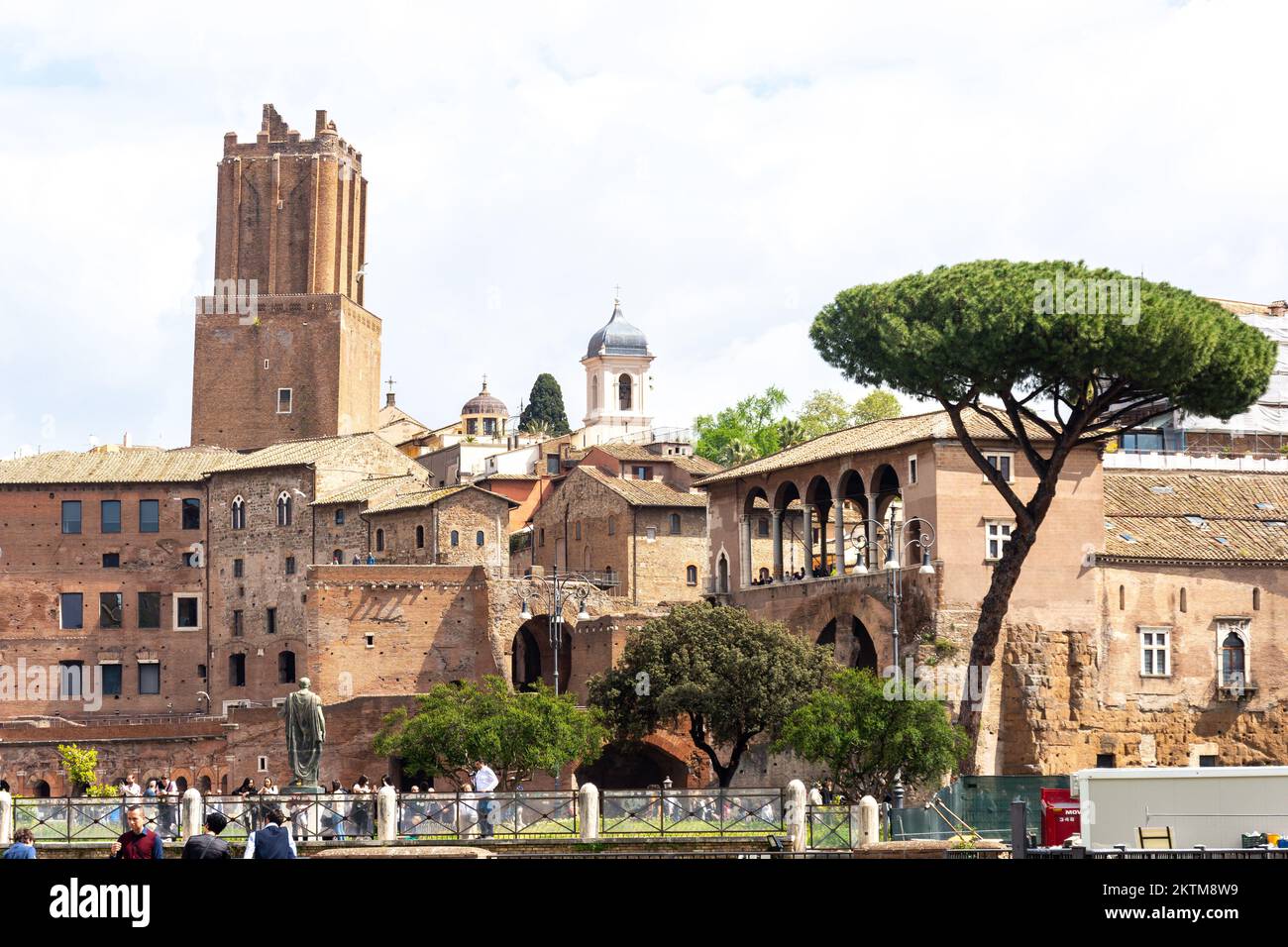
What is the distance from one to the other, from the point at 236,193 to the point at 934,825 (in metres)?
68.7

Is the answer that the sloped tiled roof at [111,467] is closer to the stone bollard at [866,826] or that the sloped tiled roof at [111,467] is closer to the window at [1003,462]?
the window at [1003,462]

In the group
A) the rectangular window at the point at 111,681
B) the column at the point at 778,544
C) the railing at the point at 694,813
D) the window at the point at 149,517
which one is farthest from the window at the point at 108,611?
the railing at the point at 694,813

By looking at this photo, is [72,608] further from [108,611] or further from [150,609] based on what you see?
[150,609]

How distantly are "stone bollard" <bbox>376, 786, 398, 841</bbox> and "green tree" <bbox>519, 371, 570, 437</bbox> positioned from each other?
86294 millimetres

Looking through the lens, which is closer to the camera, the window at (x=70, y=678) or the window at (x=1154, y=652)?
the window at (x=1154, y=652)

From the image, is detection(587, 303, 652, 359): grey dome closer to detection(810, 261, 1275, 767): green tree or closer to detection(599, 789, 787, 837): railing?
detection(810, 261, 1275, 767): green tree

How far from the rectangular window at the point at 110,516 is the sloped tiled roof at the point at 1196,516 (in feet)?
126

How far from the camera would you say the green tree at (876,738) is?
5066cm

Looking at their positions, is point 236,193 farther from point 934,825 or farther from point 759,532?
point 934,825

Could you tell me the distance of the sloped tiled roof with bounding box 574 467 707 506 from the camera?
79250 millimetres

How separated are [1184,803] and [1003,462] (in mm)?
22594

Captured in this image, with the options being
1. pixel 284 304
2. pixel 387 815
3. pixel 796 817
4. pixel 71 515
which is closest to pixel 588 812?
pixel 387 815

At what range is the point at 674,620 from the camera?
2419 inches
